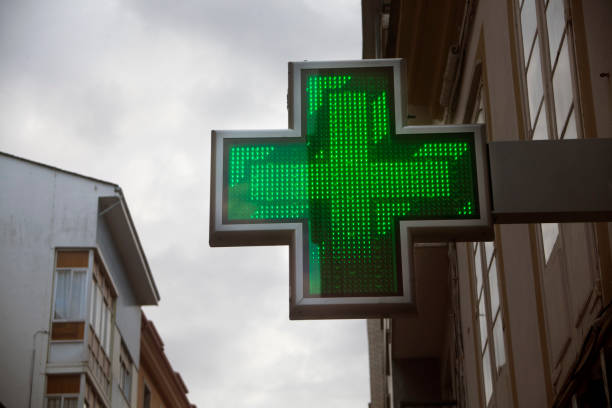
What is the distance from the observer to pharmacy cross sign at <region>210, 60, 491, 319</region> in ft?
13.3

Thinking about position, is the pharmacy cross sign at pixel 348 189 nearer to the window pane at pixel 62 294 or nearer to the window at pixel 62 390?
the window at pixel 62 390

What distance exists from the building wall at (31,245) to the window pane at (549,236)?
23.9m

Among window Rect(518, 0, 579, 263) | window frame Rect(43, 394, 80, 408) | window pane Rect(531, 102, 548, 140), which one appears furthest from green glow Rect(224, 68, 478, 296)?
window frame Rect(43, 394, 80, 408)

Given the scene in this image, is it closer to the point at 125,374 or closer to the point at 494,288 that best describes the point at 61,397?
the point at 125,374

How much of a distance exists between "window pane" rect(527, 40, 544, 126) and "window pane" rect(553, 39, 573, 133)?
0.83 metres

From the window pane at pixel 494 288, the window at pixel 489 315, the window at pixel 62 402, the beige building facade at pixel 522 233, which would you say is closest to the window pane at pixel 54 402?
the window at pixel 62 402

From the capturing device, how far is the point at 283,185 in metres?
4.26

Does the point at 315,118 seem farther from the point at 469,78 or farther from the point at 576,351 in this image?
the point at 469,78

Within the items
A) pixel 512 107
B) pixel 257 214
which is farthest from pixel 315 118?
pixel 512 107

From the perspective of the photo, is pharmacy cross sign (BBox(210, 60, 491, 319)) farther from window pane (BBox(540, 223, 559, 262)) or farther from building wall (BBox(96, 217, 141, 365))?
building wall (BBox(96, 217, 141, 365))

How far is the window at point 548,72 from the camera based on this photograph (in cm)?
854

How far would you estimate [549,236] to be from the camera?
968 cm

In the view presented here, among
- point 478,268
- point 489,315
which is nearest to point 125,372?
point 478,268

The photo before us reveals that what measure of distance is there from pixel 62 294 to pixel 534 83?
24.3 metres
